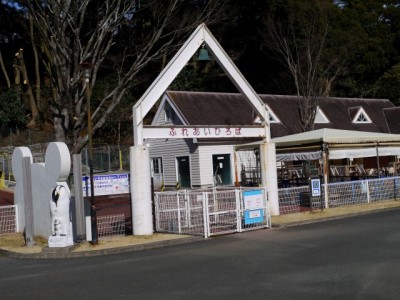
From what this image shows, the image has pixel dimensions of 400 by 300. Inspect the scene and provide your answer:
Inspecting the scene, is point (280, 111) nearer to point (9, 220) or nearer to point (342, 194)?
point (342, 194)

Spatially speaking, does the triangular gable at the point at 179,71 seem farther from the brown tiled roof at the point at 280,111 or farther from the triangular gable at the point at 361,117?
the triangular gable at the point at 361,117

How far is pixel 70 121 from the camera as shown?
19.9 metres

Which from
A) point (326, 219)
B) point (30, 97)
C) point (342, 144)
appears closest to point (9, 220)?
point (326, 219)

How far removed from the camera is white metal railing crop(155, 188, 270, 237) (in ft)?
45.8

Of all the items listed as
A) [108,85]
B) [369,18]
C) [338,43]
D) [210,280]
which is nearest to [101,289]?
[210,280]

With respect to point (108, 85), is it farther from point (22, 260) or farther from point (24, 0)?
point (22, 260)

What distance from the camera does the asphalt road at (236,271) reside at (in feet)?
24.4

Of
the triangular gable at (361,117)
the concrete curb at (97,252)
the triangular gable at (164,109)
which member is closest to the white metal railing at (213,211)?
the concrete curb at (97,252)

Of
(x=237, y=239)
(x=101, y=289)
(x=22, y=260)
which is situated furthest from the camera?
(x=237, y=239)

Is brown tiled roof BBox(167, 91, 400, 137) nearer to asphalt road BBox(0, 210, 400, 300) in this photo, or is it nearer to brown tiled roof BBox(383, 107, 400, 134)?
brown tiled roof BBox(383, 107, 400, 134)

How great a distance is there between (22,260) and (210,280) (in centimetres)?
531

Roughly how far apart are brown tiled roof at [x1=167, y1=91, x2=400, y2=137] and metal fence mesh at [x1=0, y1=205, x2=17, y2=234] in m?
14.9

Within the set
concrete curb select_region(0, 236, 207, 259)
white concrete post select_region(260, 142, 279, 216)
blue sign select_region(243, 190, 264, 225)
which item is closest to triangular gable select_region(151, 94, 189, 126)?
white concrete post select_region(260, 142, 279, 216)

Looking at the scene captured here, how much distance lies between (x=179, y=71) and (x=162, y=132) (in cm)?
185
